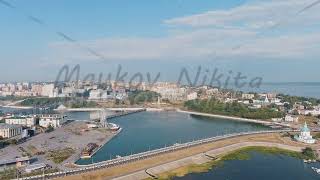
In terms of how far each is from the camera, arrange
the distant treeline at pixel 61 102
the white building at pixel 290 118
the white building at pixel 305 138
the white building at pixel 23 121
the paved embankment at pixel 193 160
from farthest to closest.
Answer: the distant treeline at pixel 61 102 < the white building at pixel 290 118 < the white building at pixel 23 121 < the white building at pixel 305 138 < the paved embankment at pixel 193 160

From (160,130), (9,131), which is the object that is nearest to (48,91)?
(160,130)

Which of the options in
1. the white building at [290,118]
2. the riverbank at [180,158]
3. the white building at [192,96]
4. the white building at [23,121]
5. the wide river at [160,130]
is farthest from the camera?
the white building at [192,96]

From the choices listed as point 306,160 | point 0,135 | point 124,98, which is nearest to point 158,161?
point 306,160

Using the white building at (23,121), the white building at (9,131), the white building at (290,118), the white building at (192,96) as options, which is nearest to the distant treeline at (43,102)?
the white building at (192,96)

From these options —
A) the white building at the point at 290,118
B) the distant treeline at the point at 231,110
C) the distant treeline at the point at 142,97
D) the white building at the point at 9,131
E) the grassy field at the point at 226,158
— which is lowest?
the grassy field at the point at 226,158

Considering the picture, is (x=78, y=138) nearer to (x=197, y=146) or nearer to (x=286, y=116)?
(x=197, y=146)

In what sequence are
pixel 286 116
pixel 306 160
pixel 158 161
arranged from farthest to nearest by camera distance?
pixel 286 116 < pixel 306 160 < pixel 158 161

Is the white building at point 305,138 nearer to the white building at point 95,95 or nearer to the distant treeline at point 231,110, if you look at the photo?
the distant treeline at point 231,110
